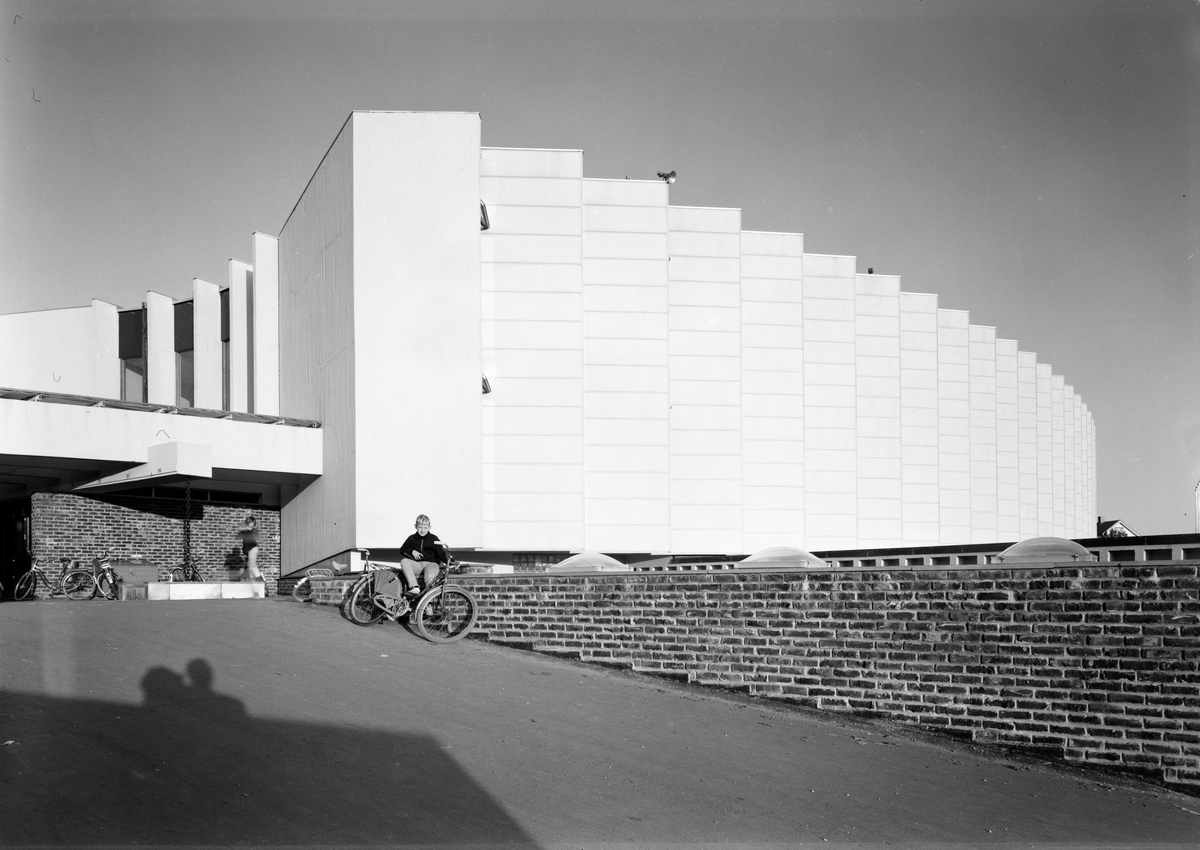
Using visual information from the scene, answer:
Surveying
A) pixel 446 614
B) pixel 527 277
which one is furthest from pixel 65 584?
pixel 527 277

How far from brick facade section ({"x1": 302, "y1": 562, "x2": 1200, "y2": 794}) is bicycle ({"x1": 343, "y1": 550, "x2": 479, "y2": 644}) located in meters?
1.17

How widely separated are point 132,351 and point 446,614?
75.2ft

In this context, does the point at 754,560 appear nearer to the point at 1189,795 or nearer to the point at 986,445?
the point at 1189,795

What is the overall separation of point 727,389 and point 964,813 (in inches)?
→ 999

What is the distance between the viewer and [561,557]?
29234mm

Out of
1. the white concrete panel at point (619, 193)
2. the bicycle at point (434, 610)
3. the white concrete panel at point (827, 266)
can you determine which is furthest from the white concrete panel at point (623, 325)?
the bicycle at point (434, 610)

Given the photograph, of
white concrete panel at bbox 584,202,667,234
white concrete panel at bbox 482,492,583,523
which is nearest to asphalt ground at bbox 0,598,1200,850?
white concrete panel at bbox 482,492,583,523

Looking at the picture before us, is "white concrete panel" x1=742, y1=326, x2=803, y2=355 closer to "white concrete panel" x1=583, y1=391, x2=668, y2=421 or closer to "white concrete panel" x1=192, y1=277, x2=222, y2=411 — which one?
"white concrete panel" x1=583, y1=391, x2=668, y2=421

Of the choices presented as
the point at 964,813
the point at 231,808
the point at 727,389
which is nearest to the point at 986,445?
the point at 727,389

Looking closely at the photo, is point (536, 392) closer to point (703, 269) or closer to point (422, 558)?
point (703, 269)

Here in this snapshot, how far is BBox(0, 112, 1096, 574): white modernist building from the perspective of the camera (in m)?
25.7

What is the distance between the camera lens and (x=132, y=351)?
31375 millimetres

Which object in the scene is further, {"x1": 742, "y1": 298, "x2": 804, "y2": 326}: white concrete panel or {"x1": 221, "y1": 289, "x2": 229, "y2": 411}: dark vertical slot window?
{"x1": 742, "y1": 298, "x2": 804, "y2": 326}: white concrete panel

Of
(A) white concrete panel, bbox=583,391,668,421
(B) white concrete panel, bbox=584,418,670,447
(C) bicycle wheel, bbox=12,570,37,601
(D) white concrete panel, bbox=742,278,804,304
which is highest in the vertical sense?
(D) white concrete panel, bbox=742,278,804,304
